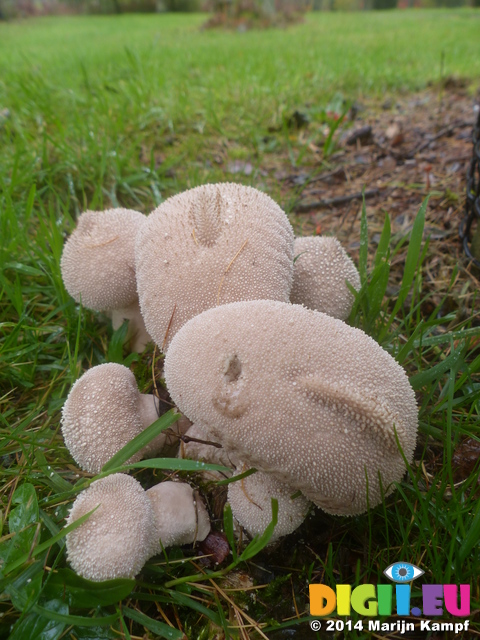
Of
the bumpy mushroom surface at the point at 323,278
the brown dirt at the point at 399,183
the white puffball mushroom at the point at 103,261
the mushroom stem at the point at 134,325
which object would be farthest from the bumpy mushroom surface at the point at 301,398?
the brown dirt at the point at 399,183

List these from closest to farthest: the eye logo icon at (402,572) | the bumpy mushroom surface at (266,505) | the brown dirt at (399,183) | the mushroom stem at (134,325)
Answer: the eye logo icon at (402,572) → the bumpy mushroom surface at (266,505) → the mushroom stem at (134,325) → the brown dirt at (399,183)

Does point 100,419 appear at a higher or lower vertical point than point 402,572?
higher

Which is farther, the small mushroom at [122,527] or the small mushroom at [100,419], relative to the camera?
the small mushroom at [100,419]

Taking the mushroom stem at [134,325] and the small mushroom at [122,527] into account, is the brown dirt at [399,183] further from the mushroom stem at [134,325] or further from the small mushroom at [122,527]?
the small mushroom at [122,527]

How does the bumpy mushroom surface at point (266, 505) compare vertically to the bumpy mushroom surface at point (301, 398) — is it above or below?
below

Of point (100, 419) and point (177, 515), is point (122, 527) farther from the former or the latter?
point (100, 419)

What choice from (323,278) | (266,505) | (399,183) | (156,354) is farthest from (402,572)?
(399,183)

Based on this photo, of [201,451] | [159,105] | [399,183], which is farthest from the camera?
[159,105]

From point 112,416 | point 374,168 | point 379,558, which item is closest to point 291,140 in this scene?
point 374,168
